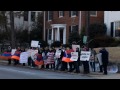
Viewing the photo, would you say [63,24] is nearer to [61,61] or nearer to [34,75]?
[61,61]

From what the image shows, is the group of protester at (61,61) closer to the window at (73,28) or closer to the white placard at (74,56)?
the white placard at (74,56)

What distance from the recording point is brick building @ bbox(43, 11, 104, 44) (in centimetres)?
3475

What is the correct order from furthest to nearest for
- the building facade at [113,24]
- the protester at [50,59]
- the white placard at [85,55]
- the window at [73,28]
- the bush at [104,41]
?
the window at [73,28]
the building facade at [113,24]
the bush at [104,41]
the protester at [50,59]
the white placard at [85,55]

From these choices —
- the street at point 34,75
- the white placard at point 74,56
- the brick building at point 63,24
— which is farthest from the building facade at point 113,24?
the street at point 34,75

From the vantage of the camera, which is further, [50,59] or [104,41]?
[104,41]

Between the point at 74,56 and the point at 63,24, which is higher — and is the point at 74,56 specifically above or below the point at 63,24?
below

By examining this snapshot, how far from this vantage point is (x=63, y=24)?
1479 inches

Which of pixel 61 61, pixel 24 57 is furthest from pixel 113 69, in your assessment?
pixel 24 57

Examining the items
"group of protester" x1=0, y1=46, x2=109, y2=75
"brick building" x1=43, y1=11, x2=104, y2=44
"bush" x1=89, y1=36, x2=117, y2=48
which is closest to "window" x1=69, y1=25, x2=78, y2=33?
"brick building" x1=43, y1=11, x2=104, y2=44

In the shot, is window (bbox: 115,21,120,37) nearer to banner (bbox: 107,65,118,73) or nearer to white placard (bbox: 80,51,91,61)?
banner (bbox: 107,65,118,73)

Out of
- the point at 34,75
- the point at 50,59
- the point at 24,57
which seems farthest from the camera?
the point at 24,57

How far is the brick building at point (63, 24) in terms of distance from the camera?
114 ft
